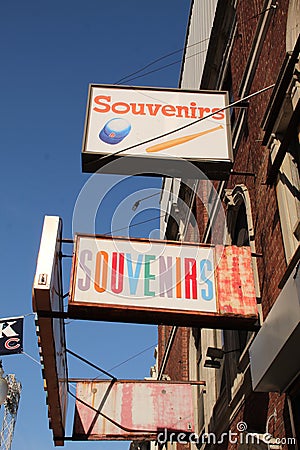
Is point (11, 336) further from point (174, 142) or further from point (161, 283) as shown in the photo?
point (174, 142)

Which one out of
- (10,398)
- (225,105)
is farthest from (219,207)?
(10,398)

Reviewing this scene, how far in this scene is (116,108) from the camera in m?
9.54

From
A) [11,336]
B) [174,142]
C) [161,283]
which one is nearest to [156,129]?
[174,142]

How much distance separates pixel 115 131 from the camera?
9.11m

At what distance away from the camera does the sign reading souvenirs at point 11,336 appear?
10641mm

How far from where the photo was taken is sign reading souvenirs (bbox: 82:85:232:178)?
28.7 ft

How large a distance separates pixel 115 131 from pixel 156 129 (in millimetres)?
660

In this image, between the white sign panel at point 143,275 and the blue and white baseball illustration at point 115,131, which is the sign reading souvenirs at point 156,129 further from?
the white sign panel at point 143,275

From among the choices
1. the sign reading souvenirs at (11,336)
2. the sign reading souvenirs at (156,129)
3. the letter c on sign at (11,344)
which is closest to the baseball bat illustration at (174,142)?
the sign reading souvenirs at (156,129)

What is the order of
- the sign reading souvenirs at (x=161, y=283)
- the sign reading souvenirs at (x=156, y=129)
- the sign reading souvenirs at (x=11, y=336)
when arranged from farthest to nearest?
the sign reading souvenirs at (x=11, y=336), the sign reading souvenirs at (x=156, y=129), the sign reading souvenirs at (x=161, y=283)

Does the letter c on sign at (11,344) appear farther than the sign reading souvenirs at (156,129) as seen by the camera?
Yes

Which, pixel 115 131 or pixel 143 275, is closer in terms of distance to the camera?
pixel 143 275

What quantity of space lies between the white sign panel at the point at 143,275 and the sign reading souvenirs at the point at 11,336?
11.9ft

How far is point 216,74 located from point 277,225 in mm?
6663
